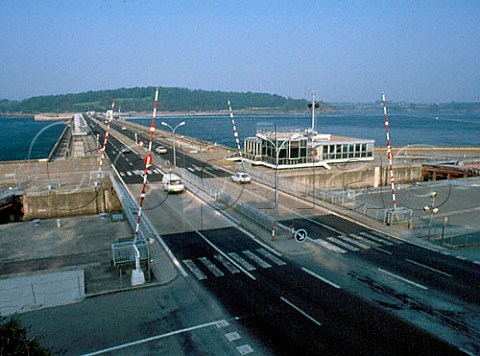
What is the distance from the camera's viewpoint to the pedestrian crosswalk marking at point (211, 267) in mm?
19294

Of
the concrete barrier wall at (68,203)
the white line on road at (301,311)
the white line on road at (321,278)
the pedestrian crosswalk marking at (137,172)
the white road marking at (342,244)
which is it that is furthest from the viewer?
the pedestrian crosswalk marking at (137,172)

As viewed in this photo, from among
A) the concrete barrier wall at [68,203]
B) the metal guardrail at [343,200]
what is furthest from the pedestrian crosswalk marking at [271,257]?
the concrete barrier wall at [68,203]

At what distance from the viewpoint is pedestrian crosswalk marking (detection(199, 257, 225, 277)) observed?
19.3 metres

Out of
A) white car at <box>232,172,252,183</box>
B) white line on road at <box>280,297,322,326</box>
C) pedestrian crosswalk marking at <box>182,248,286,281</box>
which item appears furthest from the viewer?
white car at <box>232,172,252,183</box>

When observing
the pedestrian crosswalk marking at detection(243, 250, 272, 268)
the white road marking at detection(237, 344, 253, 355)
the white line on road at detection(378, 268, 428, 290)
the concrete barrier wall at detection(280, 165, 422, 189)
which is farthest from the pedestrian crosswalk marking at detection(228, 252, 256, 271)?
the concrete barrier wall at detection(280, 165, 422, 189)

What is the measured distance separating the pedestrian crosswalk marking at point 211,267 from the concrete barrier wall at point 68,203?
23.2m

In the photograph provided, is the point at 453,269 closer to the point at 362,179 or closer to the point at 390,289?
the point at 390,289

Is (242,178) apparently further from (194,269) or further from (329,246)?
(194,269)

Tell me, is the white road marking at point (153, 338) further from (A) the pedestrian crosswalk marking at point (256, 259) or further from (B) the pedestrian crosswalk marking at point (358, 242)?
(B) the pedestrian crosswalk marking at point (358, 242)

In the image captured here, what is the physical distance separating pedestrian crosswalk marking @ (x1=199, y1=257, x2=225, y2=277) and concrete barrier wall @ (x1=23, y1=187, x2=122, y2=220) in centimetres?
2323

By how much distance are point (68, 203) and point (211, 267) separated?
2525 centimetres

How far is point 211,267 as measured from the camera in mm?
20219

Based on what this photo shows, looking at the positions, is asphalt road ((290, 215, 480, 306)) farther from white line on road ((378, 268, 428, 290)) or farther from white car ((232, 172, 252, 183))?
white car ((232, 172, 252, 183))

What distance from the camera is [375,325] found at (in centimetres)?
1447
